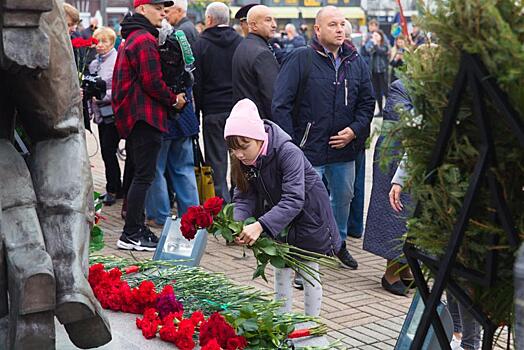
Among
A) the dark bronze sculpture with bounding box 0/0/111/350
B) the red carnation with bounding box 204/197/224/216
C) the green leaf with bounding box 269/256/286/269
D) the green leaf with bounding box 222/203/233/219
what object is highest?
the dark bronze sculpture with bounding box 0/0/111/350

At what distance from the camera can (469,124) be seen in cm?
244

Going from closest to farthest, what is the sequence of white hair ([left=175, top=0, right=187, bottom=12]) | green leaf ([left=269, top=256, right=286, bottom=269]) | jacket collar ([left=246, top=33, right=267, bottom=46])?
green leaf ([left=269, top=256, right=286, bottom=269]) → jacket collar ([left=246, top=33, right=267, bottom=46]) → white hair ([left=175, top=0, right=187, bottom=12])

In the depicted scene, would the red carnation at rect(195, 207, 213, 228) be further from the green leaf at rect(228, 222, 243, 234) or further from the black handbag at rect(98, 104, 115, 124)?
the black handbag at rect(98, 104, 115, 124)

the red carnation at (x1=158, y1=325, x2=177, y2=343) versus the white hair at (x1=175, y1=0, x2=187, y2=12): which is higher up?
the white hair at (x1=175, y1=0, x2=187, y2=12)

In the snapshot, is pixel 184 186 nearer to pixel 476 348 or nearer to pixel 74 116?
pixel 476 348

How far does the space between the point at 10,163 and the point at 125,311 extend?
127 cm

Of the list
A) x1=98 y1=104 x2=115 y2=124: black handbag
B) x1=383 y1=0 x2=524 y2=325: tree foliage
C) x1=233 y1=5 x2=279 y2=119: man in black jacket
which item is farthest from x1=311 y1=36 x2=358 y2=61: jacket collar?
x1=383 y1=0 x2=524 y2=325: tree foliage

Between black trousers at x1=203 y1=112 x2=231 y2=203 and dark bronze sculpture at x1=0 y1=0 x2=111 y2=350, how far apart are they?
5.18 meters

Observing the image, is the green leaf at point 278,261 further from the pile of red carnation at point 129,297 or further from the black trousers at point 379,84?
the black trousers at point 379,84

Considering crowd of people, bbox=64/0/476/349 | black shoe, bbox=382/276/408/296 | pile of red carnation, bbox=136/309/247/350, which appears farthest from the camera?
black shoe, bbox=382/276/408/296

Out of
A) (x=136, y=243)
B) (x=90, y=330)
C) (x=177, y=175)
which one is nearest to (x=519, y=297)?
(x=90, y=330)

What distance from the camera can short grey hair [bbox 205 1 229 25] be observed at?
849 centimetres

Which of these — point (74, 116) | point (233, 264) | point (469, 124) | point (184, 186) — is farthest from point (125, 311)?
point (184, 186)

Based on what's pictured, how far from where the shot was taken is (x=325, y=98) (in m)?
6.93
